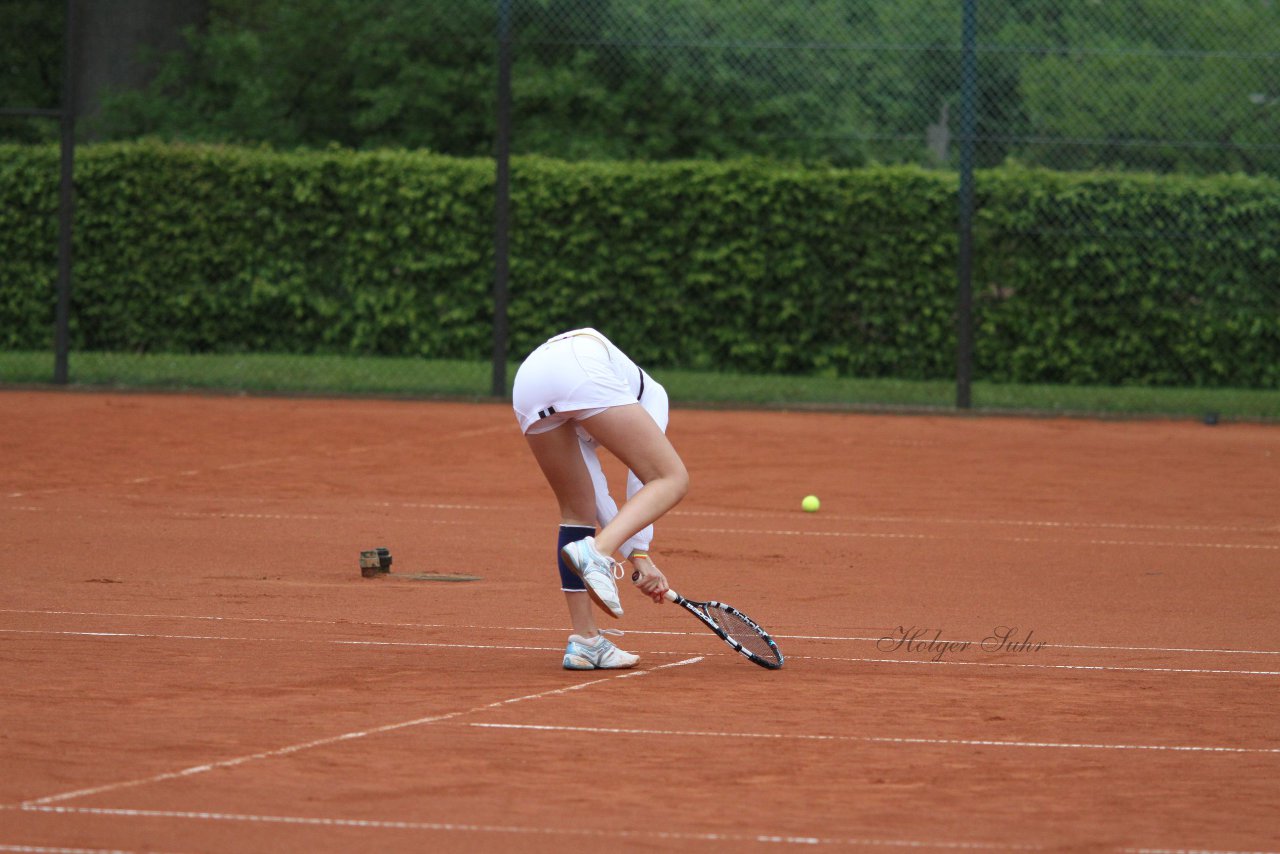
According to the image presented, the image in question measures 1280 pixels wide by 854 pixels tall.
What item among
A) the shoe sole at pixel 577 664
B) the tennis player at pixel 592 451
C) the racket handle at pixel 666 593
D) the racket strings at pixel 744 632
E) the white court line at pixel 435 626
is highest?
the tennis player at pixel 592 451

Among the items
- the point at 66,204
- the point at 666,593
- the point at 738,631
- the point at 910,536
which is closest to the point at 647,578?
the point at 666,593

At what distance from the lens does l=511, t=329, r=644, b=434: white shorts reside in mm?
5867

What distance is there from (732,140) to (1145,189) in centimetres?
521

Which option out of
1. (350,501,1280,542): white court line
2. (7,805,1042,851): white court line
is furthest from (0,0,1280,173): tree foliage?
(7,805,1042,851): white court line

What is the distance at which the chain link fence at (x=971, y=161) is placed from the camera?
18.1 meters

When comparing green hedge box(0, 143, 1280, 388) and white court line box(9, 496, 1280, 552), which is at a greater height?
green hedge box(0, 143, 1280, 388)

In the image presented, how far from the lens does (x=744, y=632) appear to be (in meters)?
6.50

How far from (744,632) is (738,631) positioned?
0.02 m

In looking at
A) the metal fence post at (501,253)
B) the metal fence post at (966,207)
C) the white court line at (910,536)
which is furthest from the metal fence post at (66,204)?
the metal fence post at (966,207)

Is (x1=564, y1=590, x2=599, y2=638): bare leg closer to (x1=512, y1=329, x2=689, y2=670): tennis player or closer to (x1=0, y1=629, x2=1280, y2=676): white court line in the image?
(x1=512, y1=329, x2=689, y2=670): tennis player
